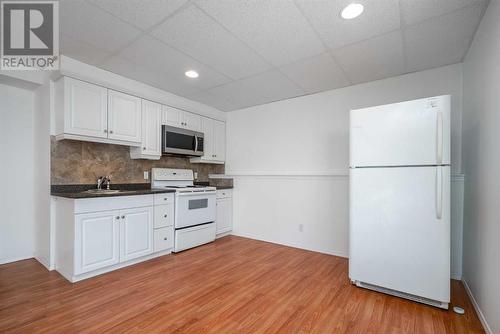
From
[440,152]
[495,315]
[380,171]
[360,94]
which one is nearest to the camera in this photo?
[495,315]

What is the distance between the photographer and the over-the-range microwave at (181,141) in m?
3.35

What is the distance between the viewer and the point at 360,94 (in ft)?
10.2

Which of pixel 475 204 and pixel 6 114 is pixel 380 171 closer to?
pixel 475 204

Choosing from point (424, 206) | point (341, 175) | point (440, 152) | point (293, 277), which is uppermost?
point (440, 152)

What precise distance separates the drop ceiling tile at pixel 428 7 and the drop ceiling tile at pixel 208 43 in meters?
1.31

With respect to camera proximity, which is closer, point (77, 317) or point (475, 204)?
point (77, 317)

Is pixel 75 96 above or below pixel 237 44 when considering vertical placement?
below

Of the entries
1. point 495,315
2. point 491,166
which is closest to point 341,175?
point 491,166

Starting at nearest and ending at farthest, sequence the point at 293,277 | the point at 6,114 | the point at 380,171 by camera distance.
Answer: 1. the point at 380,171
2. the point at 293,277
3. the point at 6,114

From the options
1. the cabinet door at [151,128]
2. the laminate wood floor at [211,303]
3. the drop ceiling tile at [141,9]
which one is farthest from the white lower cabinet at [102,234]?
the drop ceiling tile at [141,9]

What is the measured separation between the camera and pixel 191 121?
3.80m

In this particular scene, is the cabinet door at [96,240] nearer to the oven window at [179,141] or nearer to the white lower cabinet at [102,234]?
the white lower cabinet at [102,234]

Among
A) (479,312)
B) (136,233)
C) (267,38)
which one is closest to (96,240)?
(136,233)

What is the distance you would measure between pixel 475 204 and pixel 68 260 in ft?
12.7
